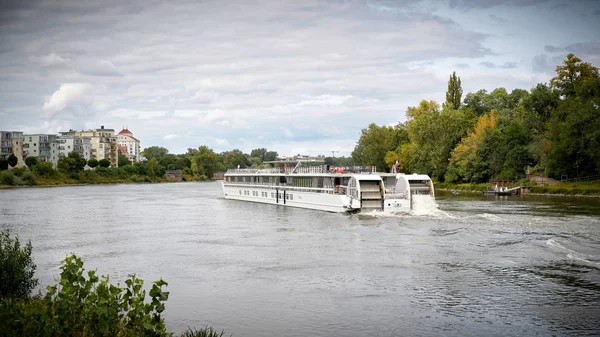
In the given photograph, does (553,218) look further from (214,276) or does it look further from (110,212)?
(110,212)

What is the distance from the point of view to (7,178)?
134000 millimetres

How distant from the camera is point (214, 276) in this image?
28.5 metres

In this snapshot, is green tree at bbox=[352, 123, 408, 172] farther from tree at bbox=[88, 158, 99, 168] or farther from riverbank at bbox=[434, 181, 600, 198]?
tree at bbox=[88, 158, 99, 168]

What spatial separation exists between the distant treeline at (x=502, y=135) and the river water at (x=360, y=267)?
26388 mm

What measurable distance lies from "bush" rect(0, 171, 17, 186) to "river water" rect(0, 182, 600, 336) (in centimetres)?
8656

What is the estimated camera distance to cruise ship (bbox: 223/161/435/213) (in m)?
53.8

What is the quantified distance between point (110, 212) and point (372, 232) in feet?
116

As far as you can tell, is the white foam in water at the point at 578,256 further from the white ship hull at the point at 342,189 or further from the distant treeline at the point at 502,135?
the distant treeline at the point at 502,135

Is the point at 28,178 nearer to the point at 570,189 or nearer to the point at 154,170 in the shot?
the point at 154,170

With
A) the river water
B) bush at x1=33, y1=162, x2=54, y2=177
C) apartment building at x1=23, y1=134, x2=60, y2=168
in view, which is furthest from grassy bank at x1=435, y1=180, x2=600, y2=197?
apartment building at x1=23, y1=134, x2=60, y2=168

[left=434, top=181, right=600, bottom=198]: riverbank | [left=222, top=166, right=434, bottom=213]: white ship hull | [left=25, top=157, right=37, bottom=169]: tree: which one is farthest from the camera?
[left=25, top=157, right=37, bottom=169]: tree

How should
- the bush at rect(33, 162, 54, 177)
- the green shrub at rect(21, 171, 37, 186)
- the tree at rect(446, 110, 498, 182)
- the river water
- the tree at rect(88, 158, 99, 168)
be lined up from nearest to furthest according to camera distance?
the river water → the tree at rect(446, 110, 498, 182) → the green shrub at rect(21, 171, 37, 186) → the bush at rect(33, 162, 54, 177) → the tree at rect(88, 158, 99, 168)

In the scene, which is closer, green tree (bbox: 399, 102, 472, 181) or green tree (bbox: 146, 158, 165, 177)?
green tree (bbox: 399, 102, 472, 181)

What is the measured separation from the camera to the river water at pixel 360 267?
2089 centimetres
